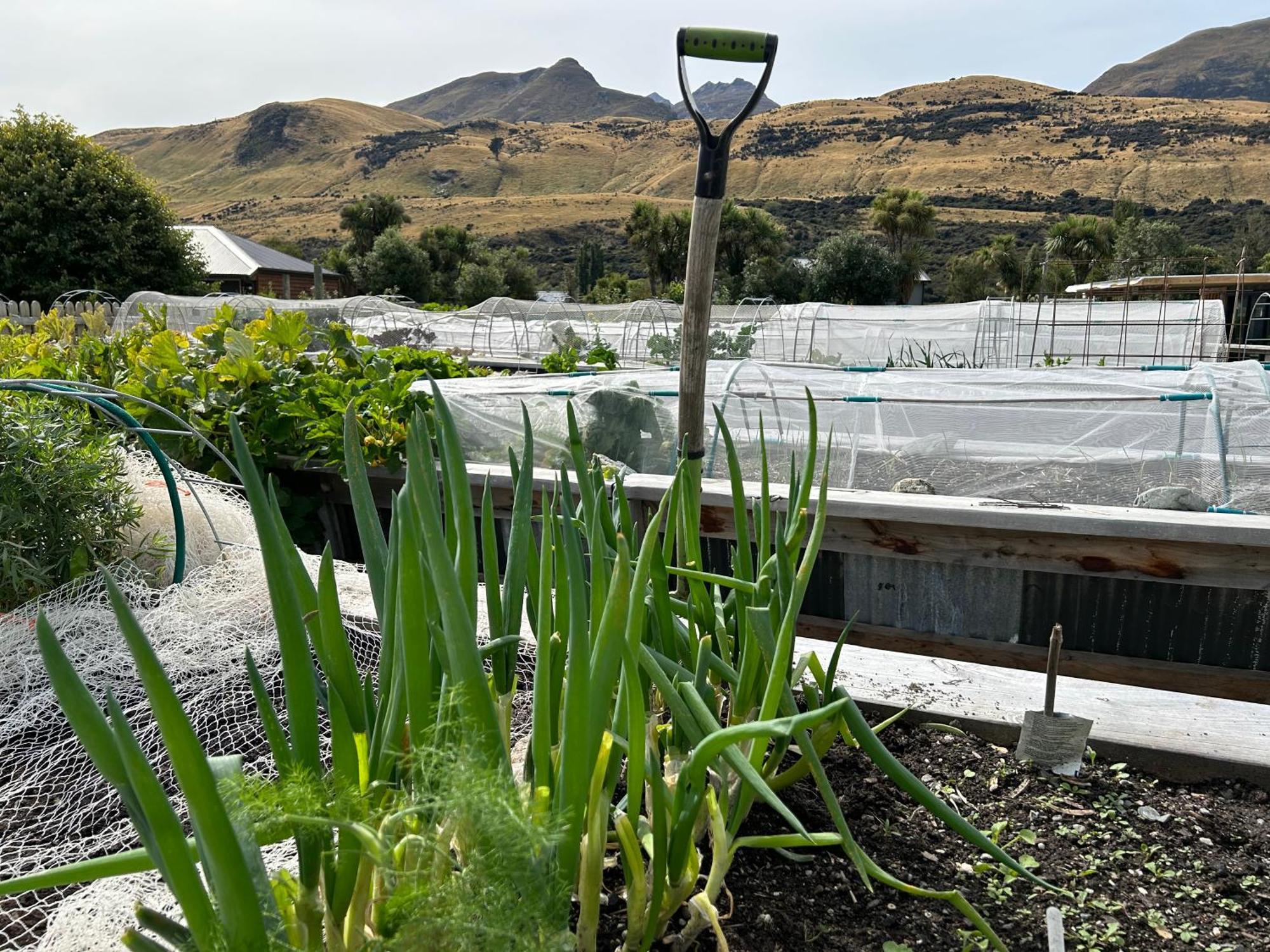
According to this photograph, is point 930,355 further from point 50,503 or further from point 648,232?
point 648,232

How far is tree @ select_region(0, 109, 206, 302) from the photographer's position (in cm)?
2122

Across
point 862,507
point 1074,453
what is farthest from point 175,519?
point 1074,453

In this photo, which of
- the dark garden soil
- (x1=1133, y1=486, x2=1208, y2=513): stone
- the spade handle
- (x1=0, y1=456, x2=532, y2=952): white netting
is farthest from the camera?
(x1=1133, y1=486, x2=1208, y2=513): stone

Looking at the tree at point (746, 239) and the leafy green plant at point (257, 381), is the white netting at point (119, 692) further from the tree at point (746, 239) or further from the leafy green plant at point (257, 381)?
the tree at point (746, 239)

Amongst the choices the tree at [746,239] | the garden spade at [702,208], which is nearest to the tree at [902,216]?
the tree at [746,239]

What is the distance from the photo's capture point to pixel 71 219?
21.6 metres

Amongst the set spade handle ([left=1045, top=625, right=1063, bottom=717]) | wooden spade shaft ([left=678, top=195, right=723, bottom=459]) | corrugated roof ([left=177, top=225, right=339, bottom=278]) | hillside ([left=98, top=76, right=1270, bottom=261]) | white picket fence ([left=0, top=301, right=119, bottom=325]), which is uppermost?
hillside ([left=98, top=76, right=1270, bottom=261])

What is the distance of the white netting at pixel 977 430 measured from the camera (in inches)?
141

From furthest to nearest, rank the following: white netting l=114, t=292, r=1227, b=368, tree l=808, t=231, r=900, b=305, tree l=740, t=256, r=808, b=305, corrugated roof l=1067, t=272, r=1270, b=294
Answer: tree l=740, t=256, r=808, b=305 < tree l=808, t=231, r=900, b=305 < corrugated roof l=1067, t=272, r=1270, b=294 < white netting l=114, t=292, r=1227, b=368

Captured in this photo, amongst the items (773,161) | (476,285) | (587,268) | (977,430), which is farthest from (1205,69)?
(977,430)

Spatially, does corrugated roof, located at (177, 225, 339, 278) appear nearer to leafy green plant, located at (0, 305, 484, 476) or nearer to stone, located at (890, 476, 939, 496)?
leafy green plant, located at (0, 305, 484, 476)

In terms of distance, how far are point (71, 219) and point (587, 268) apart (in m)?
29.0

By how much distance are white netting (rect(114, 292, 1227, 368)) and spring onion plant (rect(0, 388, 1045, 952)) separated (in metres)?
9.41

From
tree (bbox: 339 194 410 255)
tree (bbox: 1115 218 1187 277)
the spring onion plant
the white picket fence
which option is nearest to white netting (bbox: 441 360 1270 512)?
the spring onion plant
